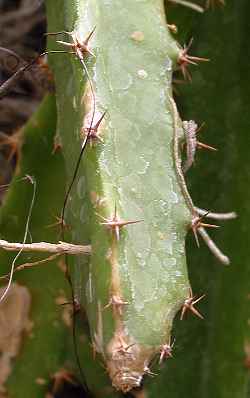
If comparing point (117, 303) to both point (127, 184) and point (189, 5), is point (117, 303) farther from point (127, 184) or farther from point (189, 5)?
point (189, 5)

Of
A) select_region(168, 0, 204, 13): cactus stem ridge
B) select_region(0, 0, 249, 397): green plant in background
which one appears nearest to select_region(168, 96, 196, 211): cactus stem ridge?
select_region(0, 0, 249, 397): green plant in background

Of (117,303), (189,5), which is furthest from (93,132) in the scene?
(189,5)

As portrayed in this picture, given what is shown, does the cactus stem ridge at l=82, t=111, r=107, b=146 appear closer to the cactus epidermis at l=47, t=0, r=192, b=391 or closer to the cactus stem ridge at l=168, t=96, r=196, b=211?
the cactus epidermis at l=47, t=0, r=192, b=391

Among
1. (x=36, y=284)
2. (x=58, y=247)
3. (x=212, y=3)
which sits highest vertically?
(x=212, y=3)

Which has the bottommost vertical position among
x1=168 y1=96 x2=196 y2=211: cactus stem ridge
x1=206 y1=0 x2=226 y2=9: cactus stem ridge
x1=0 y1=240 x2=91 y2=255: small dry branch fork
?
x1=0 y1=240 x2=91 y2=255: small dry branch fork

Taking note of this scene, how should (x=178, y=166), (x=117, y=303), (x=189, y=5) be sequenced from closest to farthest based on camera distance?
(x=117, y=303), (x=178, y=166), (x=189, y=5)

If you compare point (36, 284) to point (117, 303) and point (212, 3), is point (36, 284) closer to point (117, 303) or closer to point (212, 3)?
point (117, 303)

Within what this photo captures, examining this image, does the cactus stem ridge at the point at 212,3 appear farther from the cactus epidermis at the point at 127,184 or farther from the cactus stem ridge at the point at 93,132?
the cactus stem ridge at the point at 93,132

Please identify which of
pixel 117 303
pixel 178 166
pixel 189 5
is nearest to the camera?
pixel 117 303

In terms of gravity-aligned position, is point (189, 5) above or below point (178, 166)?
above

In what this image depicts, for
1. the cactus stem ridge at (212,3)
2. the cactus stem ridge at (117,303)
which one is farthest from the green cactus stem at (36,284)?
the cactus stem ridge at (117,303)

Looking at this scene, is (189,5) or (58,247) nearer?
(58,247)
